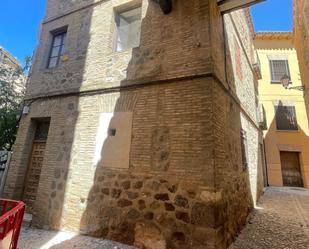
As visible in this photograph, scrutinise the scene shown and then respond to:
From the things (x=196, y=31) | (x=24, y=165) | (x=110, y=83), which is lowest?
(x=24, y=165)

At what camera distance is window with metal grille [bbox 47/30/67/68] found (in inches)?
252

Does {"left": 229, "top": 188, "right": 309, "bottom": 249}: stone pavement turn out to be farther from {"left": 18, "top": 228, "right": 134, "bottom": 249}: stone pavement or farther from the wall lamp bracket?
the wall lamp bracket

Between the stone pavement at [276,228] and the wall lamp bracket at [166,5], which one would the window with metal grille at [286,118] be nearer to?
the stone pavement at [276,228]

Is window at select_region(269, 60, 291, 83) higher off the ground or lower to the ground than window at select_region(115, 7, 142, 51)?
higher

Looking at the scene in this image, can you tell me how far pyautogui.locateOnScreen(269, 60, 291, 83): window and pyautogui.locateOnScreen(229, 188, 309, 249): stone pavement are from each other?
9.72 m

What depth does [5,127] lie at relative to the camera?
22.9 feet

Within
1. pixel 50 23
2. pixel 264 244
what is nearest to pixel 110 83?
pixel 50 23

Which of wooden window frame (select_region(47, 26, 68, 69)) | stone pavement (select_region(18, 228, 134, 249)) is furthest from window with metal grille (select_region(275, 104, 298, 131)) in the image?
wooden window frame (select_region(47, 26, 68, 69))

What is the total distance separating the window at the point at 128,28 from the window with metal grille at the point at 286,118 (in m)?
12.0

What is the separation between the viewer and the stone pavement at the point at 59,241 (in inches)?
144

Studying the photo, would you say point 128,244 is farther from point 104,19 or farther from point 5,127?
point 5,127

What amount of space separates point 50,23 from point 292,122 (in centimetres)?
1453

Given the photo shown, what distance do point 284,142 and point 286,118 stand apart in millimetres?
1645

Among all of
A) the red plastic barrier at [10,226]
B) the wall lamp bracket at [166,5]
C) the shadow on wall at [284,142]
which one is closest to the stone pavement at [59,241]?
the red plastic barrier at [10,226]
